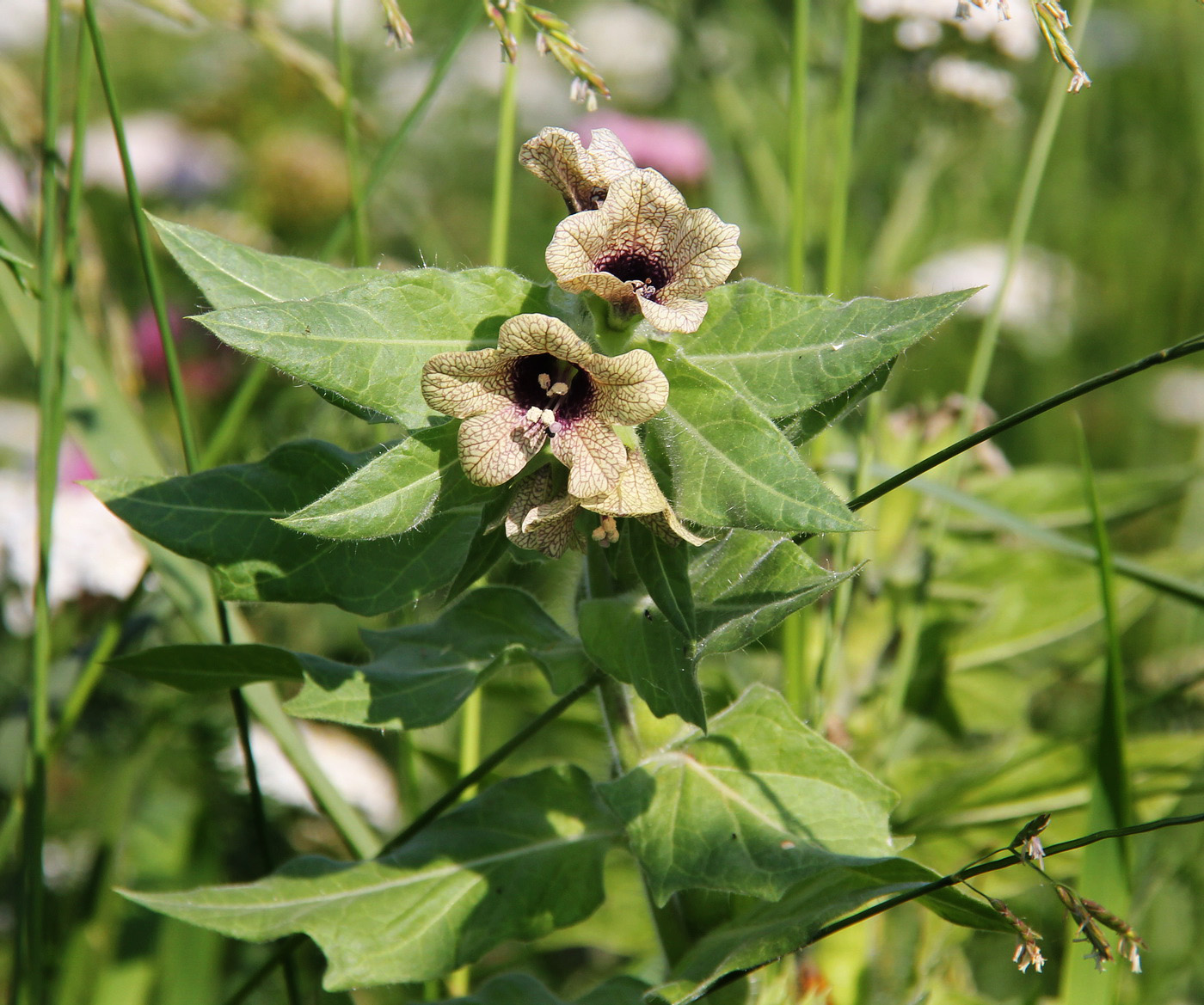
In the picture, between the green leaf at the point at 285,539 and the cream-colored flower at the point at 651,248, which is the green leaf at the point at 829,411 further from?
the green leaf at the point at 285,539

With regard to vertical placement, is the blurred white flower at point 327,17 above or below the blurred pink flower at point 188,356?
Result: above

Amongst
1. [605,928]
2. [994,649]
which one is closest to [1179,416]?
[994,649]

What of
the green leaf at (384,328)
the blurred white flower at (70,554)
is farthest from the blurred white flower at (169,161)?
the green leaf at (384,328)

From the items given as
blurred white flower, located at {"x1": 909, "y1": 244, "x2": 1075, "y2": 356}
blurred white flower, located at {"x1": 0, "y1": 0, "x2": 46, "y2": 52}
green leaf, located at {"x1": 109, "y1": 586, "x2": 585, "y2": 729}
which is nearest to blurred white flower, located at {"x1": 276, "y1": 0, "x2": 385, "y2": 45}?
blurred white flower, located at {"x1": 0, "y1": 0, "x2": 46, "y2": 52}

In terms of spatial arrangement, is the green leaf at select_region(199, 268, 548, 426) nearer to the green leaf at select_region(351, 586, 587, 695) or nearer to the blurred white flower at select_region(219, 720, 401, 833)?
the green leaf at select_region(351, 586, 587, 695)

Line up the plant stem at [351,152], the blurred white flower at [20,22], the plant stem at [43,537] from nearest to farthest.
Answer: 1. the plant stem at [43,537]
2. the plant stem at [351,152]
3. the blurred white flower at [20,22]
